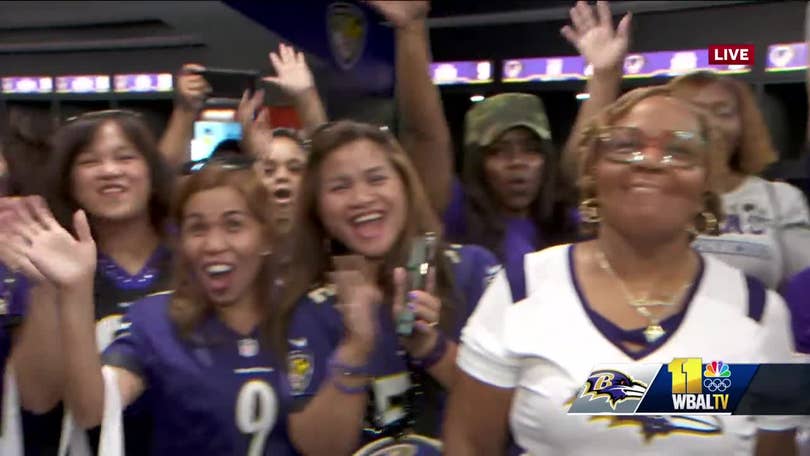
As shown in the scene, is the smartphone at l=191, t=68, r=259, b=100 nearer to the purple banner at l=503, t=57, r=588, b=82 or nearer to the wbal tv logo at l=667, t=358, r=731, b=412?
the purple banner at l=503, t=57, r=588, b=82

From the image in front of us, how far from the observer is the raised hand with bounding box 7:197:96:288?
114cm

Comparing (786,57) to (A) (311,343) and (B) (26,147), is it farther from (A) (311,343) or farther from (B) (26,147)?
(B) (26,147)

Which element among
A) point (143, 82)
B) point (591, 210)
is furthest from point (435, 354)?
point (143, 82)

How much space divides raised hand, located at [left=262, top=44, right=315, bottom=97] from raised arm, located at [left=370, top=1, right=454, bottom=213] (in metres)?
0.48

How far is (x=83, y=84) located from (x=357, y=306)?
2.30 m

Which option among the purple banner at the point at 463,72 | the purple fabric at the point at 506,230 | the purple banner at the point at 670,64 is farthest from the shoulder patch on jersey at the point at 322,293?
the purple banner at the point at 463,72

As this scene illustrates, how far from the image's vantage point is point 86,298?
3.75 feet

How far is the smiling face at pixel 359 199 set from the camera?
1255 mm

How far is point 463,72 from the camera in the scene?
219cm

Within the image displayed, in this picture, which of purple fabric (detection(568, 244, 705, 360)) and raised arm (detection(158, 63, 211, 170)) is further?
raised arm (detection(158, 63, 211, 170))

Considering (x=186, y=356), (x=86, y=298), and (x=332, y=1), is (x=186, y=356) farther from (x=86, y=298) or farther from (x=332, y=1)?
(x=332, y=1)

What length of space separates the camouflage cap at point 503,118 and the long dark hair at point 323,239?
1.34 feet

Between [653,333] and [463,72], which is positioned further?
[463,72]

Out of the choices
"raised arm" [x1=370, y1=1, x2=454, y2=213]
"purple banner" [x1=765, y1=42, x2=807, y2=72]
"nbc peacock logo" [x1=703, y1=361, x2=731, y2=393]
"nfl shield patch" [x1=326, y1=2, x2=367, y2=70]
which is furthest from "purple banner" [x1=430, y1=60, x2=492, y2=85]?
"nbc peacock logo" [x1=703, y1=361, x2=731, y2=393]
